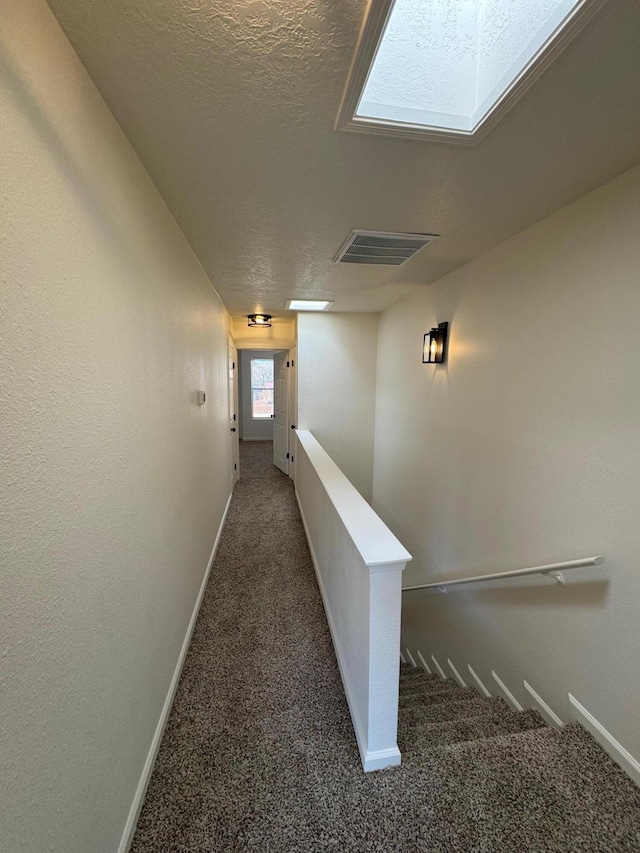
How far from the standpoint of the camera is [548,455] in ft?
5.75

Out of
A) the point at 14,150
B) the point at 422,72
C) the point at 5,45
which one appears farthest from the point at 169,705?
the point at 422,72

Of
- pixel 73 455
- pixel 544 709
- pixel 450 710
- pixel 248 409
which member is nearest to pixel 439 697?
pixel 450 710

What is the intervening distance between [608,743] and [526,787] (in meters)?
0.44

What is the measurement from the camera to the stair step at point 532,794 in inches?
44.8

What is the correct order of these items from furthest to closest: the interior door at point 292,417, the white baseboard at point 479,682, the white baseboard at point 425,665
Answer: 1. the interior door at point 292,417
2. the white baseboard at point 425,665
3. the white baseboard at point 479,682

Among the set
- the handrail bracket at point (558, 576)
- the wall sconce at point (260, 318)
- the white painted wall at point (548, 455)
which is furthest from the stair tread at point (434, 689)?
the wall sconce at point (260, 318)

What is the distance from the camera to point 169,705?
166 centimetres

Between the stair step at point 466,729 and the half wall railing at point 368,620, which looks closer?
the half wall railing at point 368,620

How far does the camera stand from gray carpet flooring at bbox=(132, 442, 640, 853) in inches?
45.8

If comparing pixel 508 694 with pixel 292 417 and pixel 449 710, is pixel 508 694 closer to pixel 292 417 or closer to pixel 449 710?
pixel 449 710

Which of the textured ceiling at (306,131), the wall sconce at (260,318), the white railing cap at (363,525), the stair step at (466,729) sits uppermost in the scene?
the wall sconce at (260,318)

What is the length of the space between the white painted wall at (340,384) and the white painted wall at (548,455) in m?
1.55

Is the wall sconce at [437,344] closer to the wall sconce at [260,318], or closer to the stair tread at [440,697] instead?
the stair tread at [440,697]

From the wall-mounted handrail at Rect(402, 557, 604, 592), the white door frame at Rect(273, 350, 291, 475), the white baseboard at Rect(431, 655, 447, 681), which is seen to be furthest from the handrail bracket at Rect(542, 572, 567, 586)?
the white door frame at Rect(273, 350, 291, 475)
